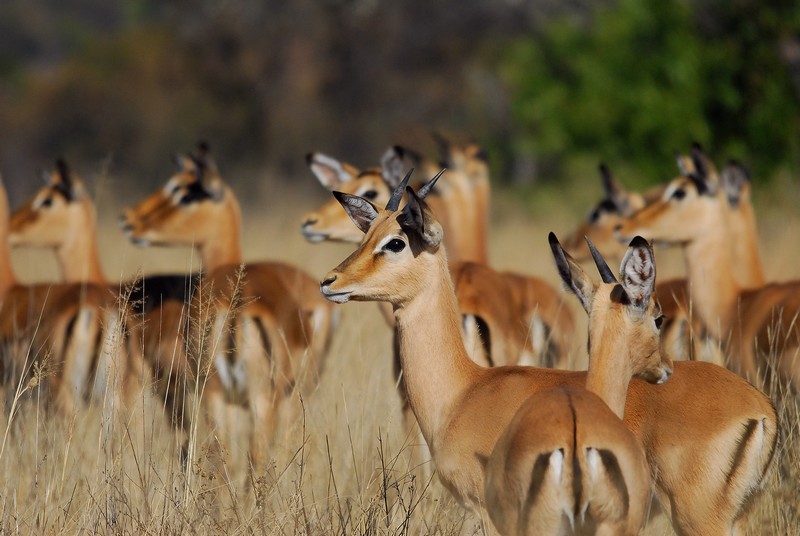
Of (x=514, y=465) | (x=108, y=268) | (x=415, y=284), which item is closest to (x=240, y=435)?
(x=415, y=284)

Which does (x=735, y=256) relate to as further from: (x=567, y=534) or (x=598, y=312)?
(x=567, y=534)

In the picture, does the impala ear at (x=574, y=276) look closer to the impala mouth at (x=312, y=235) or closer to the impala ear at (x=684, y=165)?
the impala mouth at (x=312, y=235)

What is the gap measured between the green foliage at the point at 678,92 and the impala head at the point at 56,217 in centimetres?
748

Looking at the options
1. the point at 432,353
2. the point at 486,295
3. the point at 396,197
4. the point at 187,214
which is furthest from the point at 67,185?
the point at 432,353

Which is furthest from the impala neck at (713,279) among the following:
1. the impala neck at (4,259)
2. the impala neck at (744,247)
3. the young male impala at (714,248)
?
the impala neck at (4,259)

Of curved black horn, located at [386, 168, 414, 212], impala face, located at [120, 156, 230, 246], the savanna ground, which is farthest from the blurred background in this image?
curved black horn, located at [386, 168, 414, 212]

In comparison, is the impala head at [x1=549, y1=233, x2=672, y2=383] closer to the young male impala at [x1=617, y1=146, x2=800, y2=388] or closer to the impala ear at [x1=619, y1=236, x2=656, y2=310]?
the impala ear at [x1=619, y1=236, x2=656, y2=310]

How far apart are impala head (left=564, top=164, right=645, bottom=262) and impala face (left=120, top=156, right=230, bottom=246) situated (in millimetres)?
2527

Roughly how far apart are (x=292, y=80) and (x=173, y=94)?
9.19ft

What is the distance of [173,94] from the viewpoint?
26781mm

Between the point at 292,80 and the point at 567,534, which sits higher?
the point at 292,80

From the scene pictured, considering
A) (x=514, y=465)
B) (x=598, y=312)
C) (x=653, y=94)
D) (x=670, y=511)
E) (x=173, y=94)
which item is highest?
(x=173, y=94)

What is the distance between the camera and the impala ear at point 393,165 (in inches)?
263

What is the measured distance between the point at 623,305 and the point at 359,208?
3.82ft
